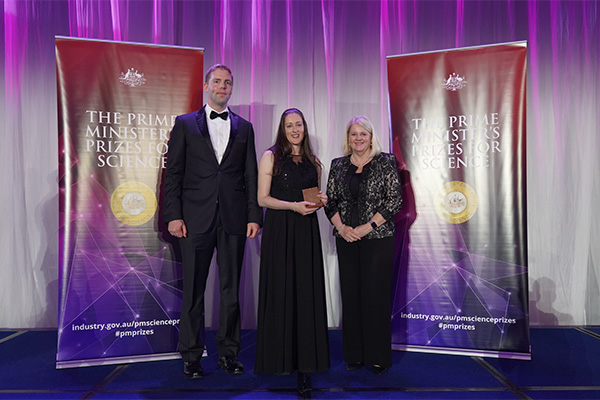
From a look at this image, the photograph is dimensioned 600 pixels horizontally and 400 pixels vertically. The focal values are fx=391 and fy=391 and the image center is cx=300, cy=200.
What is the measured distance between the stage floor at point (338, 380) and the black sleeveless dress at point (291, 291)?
155 mm

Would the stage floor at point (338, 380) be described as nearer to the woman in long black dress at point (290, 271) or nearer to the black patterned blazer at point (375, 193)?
the woman in long black dress at point (290, 271)

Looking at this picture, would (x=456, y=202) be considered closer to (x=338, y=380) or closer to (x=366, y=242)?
(x=366, y=242)

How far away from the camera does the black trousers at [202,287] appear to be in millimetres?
2479

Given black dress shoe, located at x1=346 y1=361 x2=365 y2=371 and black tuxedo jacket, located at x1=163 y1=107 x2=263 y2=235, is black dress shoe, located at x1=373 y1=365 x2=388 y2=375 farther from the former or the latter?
black tuxedo jacket, located at x1=163 y1=107 x2=263 y2=235

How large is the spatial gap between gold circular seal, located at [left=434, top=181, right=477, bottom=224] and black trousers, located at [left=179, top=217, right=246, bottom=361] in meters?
1.52

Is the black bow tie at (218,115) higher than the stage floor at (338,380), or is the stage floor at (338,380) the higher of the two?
Answer: the black bow tie at (218,115)

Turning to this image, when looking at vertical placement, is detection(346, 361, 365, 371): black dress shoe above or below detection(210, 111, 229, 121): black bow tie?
below

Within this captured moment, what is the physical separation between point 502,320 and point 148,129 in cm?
291

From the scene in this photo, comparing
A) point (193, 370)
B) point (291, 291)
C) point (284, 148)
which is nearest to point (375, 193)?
point (284, 148)

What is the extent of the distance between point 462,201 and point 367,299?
110 cm

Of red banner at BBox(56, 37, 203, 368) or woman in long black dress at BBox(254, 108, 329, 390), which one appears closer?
woman in long black dress at BBox(254, 108, 329, 390)

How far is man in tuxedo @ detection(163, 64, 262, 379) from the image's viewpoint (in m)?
2.46

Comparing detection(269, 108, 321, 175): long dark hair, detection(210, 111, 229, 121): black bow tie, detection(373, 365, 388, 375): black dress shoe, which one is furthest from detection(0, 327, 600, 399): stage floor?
detection(210, 111, 229, 121): black bow tie

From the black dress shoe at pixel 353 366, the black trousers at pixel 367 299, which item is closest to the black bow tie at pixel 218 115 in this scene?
the black trousers at pixel 367 299
